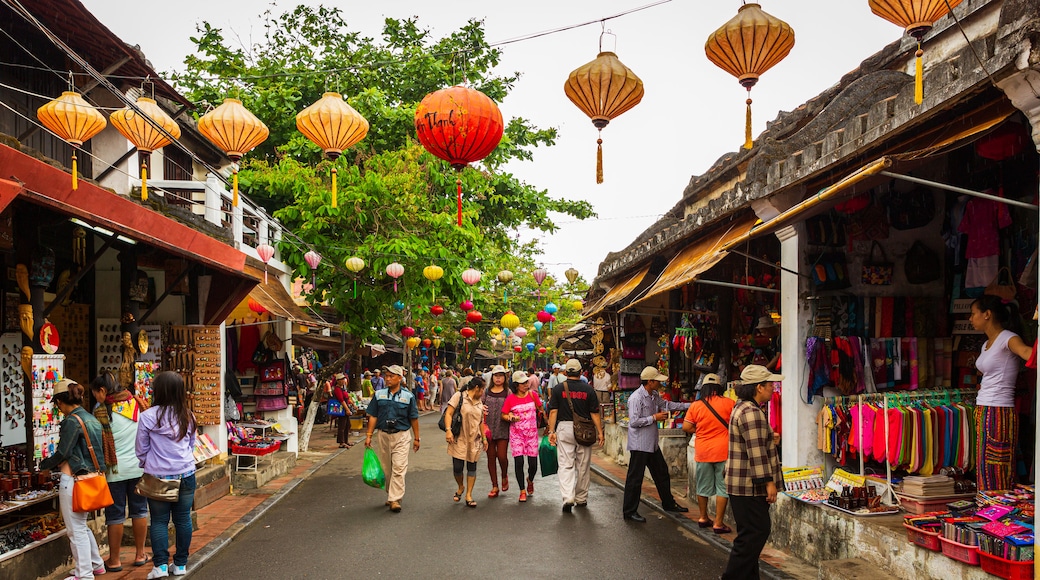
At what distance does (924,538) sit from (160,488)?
20.9ft

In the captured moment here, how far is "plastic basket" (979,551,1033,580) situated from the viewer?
15.7 ft

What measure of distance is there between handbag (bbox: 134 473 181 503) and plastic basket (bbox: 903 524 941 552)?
6224mm

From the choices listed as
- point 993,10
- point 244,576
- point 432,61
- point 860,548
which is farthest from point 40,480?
point 432,61

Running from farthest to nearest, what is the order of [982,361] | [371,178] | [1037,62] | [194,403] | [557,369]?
[557,369] → [371,178] → [194,403] → [982,361] → [1037,62]

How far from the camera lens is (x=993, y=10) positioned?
8062 millimetres

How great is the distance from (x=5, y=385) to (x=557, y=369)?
602 inches

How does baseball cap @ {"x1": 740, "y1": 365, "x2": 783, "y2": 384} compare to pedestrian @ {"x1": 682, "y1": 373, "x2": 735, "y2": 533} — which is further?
pedestrian @ {"x1": 682, "y1": 373, "x2": 735, "y2": 533}

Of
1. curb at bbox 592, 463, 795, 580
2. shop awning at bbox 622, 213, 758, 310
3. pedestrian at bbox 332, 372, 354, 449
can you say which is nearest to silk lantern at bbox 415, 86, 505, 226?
shop awning at bbox 622, 213, 758, 310

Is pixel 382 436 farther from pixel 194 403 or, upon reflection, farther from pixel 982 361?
pixel 982 361

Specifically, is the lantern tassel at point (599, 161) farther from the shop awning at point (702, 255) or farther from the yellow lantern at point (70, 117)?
the yellow lantern at point (70, 117)

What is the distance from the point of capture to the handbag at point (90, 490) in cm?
617

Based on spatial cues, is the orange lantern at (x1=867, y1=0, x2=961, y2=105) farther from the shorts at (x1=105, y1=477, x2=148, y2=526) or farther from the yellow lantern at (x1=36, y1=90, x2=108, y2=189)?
the yellow lantern at (x1=36, y1=90, x2=108, y2=189)

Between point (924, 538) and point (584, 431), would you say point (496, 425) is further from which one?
point (924, 538)

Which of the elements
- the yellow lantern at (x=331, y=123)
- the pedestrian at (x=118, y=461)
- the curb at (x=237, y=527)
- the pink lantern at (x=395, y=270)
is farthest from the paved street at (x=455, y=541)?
the pink lantern at (x=395, y=270)
